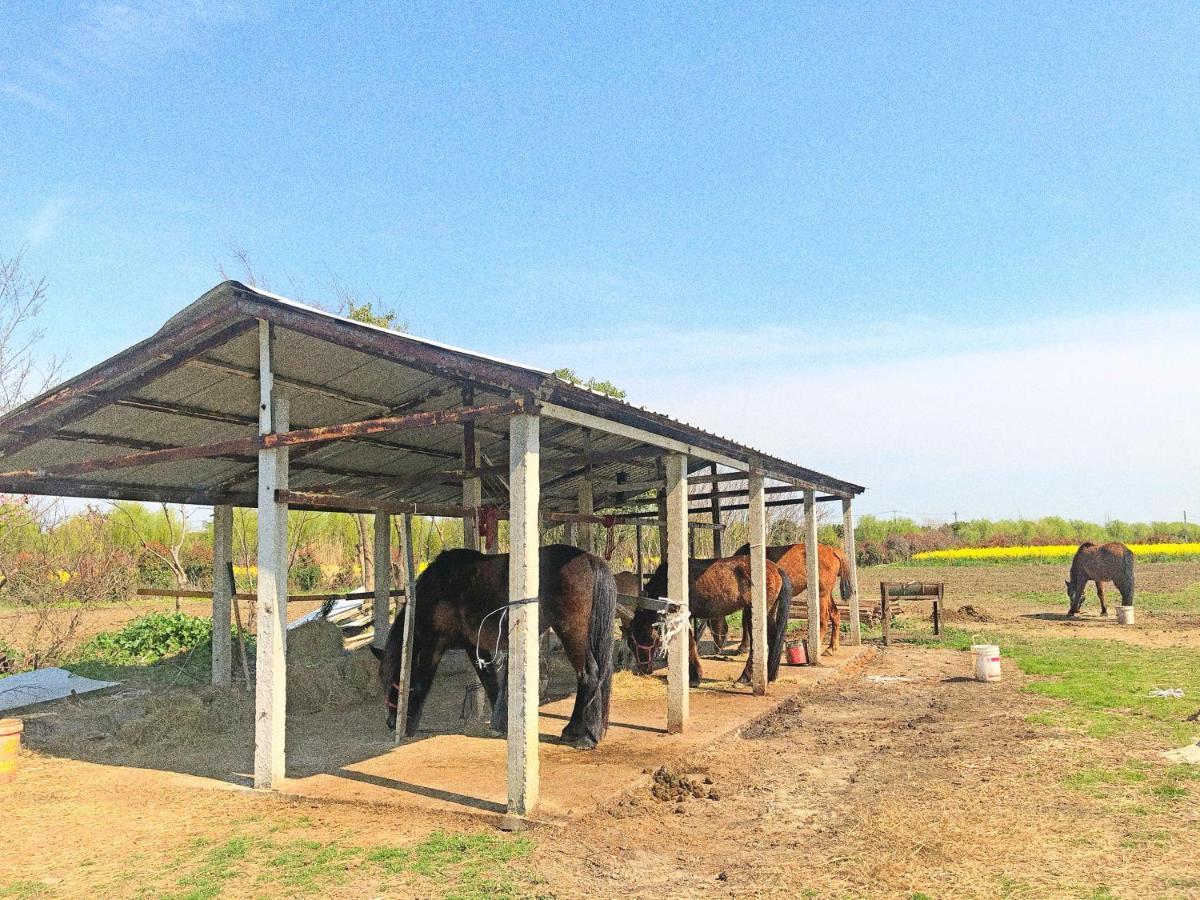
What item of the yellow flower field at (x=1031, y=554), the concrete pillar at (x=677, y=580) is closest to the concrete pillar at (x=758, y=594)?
the concrete pillar at (x=677, y=580)

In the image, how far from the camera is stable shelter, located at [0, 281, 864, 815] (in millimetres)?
6164

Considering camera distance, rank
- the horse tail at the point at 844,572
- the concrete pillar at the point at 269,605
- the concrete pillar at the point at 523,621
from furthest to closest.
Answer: the horse tail at the point at 844,572 < the concrete pillar at the point at 269,605 < the concrete pillar at the point at 523,621

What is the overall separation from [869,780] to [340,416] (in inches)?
234

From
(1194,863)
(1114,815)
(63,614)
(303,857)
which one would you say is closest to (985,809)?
(1114,815)

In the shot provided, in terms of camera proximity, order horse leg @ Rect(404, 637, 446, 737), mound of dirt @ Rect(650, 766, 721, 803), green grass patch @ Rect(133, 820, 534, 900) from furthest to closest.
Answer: horse leg @ Rect(404, 637, 446, 737)
mound of dirt @ Rect(650, 766, 721, 803)
green grass patch @ Rect(133, 820, 534, 900)

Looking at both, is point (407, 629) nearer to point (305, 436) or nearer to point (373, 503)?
point (373, 503)

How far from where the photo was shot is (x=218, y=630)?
36.4ft

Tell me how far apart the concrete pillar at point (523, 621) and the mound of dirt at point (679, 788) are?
1164 millimetres

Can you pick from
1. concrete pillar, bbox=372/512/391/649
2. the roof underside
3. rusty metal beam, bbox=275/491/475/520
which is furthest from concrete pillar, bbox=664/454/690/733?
concrete pillar, bbox=372/512/391/649

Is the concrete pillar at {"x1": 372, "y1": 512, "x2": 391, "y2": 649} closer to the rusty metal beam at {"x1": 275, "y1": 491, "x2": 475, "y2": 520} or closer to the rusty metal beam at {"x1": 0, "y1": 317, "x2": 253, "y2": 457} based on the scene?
the rusty metal beam at {"x1": 275, "y1": 491, "x2": 475, "y2": 520}

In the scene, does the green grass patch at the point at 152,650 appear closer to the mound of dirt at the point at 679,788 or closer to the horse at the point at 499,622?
the horse at the point at 499,622

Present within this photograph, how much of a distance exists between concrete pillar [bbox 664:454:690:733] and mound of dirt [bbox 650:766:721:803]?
4.95 feet

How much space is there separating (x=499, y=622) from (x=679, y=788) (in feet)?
8.24

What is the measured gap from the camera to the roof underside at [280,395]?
6.64 metres
